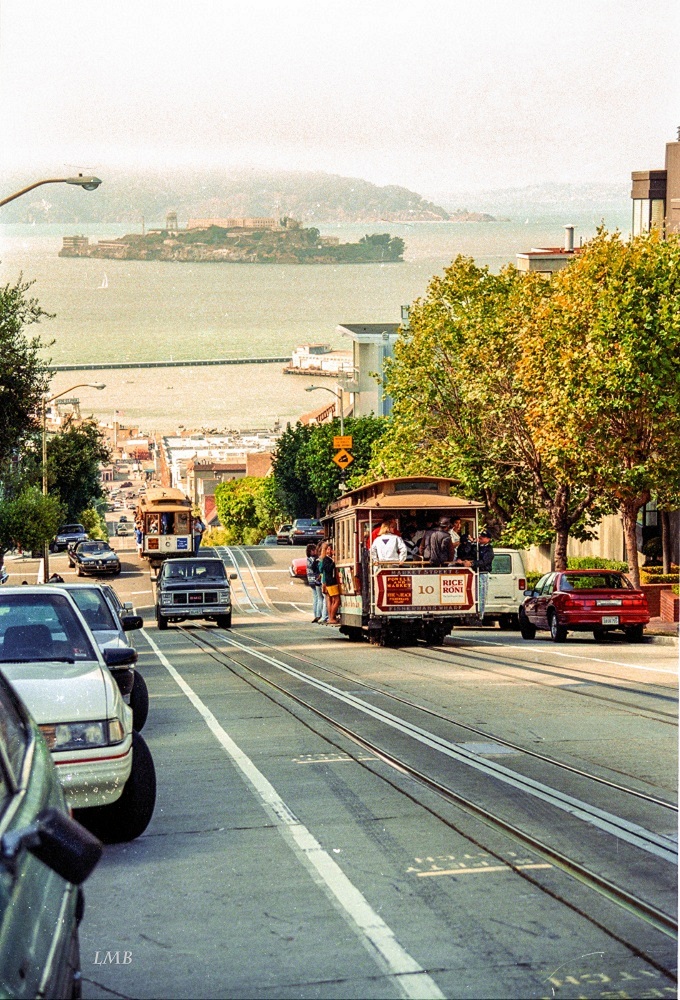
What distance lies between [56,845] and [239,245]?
142 m

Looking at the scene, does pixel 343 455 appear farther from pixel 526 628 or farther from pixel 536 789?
pixel 536 789

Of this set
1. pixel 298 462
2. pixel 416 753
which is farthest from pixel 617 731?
pixel 298 462

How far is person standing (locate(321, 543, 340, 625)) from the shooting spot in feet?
94.4

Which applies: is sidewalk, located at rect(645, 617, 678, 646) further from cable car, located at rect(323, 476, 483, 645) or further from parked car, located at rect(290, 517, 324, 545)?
parked car, located at rect(290, 517, 324, 545)

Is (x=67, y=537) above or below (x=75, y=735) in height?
above

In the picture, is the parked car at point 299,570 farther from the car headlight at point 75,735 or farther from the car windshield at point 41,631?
the car headlight at point 75,735

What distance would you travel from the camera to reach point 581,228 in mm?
72250

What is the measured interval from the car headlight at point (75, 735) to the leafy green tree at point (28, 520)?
132 feet

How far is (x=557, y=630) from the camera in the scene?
26.9 m

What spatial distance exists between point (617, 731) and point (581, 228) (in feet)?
204

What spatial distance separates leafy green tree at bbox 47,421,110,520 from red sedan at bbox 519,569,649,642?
171ft

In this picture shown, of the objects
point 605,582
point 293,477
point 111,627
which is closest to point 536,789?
point 111,627

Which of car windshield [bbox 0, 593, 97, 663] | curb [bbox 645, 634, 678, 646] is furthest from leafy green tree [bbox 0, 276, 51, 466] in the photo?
car windshield [bbox 0, 593, 97, 663]

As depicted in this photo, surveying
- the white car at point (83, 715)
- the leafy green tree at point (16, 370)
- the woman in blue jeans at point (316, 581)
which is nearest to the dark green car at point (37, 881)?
the white car at point (83, 715)
